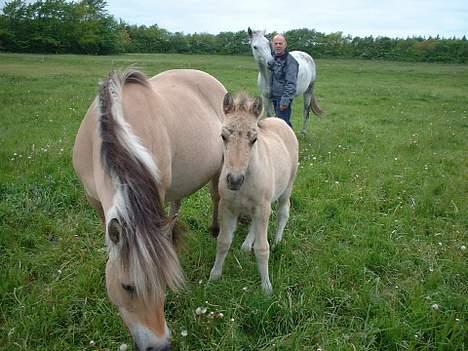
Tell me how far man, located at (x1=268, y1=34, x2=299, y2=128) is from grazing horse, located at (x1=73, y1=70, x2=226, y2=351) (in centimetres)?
431

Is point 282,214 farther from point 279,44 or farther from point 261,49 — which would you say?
point 261,49

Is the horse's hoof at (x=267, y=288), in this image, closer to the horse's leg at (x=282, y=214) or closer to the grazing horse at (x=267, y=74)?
the horse's leg at (x=282, y=214)

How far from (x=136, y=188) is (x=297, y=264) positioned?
1934mm


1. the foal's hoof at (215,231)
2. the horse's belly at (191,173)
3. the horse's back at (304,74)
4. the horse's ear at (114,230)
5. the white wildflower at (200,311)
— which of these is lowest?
the foal's hoof at (215,231)

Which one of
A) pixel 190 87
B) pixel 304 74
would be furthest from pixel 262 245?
pixel 304 74

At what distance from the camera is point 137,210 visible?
186cm

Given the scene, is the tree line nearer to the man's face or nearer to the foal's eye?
the man's face

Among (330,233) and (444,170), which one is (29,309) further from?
(444,170)

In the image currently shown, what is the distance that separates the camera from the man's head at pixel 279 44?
685 cm

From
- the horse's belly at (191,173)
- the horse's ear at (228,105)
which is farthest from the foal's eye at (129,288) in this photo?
the horse's ear at (228,105)

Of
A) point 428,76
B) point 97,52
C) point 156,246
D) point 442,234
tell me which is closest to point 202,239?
point 156,246

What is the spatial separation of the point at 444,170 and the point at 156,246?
17.8 ft

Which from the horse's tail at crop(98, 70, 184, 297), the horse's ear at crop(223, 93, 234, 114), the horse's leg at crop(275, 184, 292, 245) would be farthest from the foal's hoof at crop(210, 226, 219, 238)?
the horse's tail at crop(98, 70, 184, 297)

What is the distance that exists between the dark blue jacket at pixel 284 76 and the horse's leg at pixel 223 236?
4241mm
